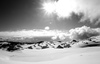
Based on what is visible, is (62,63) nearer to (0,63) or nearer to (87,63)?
(87,63)

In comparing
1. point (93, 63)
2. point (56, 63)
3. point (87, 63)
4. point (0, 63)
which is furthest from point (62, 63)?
point (0, 63)

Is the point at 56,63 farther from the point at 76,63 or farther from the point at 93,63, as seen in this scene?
the point at 93,63

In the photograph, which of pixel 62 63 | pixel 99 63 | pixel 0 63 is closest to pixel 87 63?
pixel 99 63

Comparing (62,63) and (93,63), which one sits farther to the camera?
(62,63)

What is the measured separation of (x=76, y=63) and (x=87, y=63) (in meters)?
1.16

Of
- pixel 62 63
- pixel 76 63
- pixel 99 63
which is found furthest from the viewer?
pixel 62 63

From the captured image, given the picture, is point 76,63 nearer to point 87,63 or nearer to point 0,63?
point 87,63

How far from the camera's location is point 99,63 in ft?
23.1

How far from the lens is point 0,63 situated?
26.1 ft

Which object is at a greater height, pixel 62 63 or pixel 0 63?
pixel 0 63

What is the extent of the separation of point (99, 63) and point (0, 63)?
1120cm

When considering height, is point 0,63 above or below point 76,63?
above

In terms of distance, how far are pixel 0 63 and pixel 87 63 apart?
10142 millimetres

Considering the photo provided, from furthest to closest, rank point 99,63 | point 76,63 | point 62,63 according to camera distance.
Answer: point 62,63, point 76,63, point 99,63
